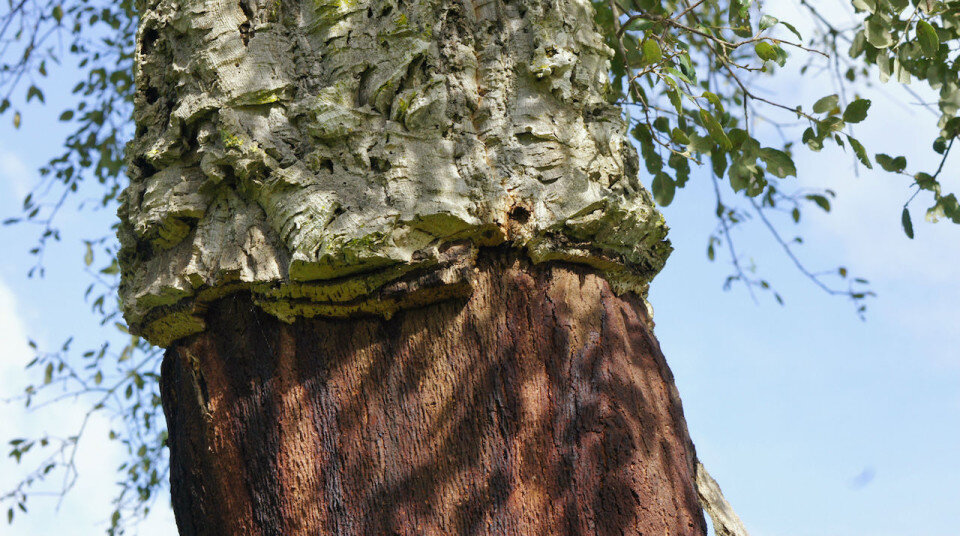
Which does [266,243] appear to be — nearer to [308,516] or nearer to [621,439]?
[308,516]

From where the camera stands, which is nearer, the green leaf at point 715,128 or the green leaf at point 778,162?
the green leaf at point 715,128

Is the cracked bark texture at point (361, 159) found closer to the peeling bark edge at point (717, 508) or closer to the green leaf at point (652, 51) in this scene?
the green leaf at point (652, 51)

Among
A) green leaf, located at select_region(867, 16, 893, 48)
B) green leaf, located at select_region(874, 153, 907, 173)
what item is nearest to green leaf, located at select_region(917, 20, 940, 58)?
green leaf, located at select_region(867, 16, 893, 48)

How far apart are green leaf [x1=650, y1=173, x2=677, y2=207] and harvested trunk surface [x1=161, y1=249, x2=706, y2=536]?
1.00 meters

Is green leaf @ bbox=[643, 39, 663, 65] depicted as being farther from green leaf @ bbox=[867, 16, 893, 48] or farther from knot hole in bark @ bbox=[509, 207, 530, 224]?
green leaf @ bbox=[867, 16, 893, 48]

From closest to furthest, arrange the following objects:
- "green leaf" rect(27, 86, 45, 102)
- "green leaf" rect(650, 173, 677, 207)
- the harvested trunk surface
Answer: the harvested trunk surface < "green leaf" rect(650, 173, 677, 207) < "green leaf" rect(27, 86, 45, 102)

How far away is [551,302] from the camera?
62.8 inches

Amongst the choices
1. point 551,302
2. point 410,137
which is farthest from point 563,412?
point 410,137

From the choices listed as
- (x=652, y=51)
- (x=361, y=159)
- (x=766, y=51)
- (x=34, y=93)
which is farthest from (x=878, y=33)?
(x=34, y=93)

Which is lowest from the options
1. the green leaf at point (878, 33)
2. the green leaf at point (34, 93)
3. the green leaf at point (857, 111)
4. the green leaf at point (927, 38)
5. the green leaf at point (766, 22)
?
the green leaf at point (857, 111)

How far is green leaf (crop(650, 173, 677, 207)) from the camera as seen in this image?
256cm

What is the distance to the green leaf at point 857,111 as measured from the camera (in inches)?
87.9

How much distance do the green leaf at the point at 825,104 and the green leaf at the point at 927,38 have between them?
0.28 metres

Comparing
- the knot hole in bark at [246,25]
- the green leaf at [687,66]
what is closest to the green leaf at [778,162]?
the green leaf at [687,66]
